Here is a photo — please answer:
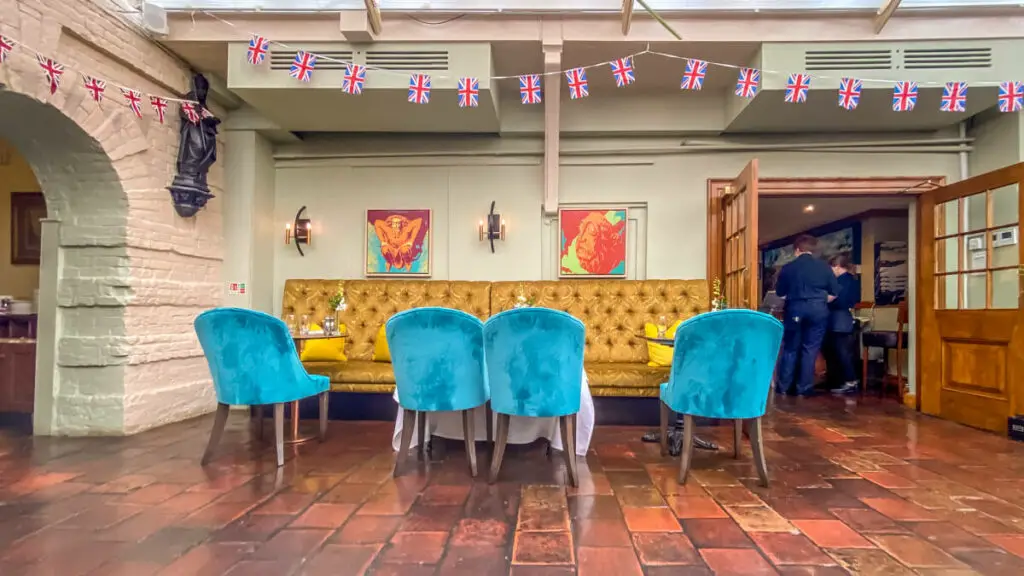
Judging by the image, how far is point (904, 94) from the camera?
3.54m

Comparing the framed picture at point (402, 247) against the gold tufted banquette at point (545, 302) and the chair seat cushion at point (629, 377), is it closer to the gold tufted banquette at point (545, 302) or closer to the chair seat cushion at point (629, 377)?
the gold tufted banquette at point (545, 302)

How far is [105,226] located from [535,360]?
317 cm

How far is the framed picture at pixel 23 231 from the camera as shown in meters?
4.29

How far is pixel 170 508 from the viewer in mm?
2113

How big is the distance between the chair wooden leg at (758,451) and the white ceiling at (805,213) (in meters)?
4.03

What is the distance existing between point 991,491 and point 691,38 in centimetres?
323

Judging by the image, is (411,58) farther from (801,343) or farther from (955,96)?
(801,343)

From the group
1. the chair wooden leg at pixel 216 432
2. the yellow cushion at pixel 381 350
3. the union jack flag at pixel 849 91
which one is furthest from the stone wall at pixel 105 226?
the union jack flag at pixel 849 91

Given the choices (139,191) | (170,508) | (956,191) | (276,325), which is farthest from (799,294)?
(139,191)

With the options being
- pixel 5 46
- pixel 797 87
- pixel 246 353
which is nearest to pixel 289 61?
pixel 5 46

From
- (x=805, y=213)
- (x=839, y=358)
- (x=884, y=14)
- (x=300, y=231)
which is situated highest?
(x=884, y=14)

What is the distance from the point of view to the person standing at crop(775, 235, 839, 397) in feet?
16.7

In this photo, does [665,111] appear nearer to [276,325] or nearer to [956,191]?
[956,191]

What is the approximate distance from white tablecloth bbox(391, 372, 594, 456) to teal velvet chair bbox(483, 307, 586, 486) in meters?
0.47
